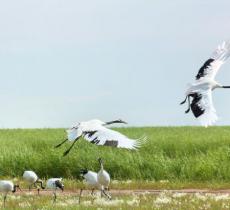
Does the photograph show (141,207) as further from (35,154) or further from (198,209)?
(35,154)

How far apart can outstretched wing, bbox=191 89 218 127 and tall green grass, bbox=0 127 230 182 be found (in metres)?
16.1

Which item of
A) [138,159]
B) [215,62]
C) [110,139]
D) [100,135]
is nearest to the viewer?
[215,62]

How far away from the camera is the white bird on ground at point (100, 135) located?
15.2 metres

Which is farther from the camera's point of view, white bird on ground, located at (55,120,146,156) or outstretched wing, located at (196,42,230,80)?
white bird on ground, located at (55,120,146,156)

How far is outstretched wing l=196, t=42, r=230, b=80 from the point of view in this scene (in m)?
13.0

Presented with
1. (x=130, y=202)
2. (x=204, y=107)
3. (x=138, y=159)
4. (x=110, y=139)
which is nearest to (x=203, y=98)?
(x=204, y=107)

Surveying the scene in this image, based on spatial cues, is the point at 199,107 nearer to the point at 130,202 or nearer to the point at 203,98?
the point at 203,98

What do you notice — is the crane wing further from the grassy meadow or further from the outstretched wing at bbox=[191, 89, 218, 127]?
the outstretched wing at bbox=[191, 89, 218, 127]

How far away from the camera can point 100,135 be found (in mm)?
16000

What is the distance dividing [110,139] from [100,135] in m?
0.38

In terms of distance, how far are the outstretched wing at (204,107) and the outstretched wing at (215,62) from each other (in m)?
0.94

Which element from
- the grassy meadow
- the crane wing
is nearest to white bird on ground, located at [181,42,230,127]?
the crane wing

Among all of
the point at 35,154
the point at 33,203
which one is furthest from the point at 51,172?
the point at 33,203

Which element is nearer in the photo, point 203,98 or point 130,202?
point 203,98
